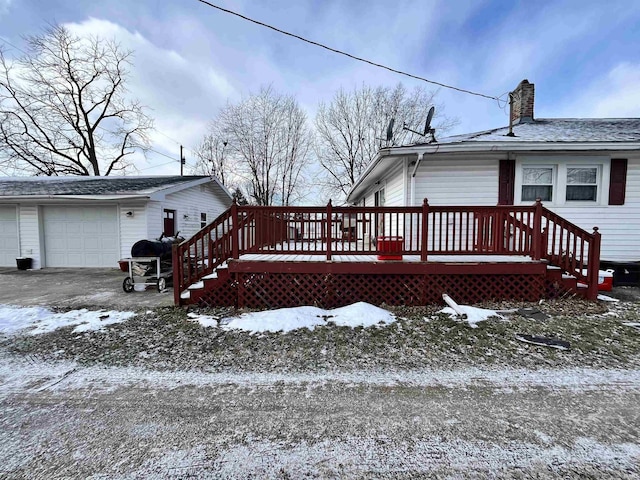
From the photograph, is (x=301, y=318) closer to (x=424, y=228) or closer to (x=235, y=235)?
(x=235, y=235)

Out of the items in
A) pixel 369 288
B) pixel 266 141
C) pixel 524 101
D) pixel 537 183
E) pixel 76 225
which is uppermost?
pixel 266 141

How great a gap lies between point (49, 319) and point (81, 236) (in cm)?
678

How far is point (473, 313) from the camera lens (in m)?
4.29

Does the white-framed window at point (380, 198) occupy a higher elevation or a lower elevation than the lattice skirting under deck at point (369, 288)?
higher

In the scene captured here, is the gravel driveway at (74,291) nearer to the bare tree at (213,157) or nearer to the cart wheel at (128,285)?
the cart wheel at (128,285)

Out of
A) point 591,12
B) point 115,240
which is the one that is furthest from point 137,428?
point 591,12

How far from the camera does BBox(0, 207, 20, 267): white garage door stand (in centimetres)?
1005

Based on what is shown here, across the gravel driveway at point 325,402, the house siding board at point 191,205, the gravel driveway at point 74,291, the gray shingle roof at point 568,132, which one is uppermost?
the gray shingle roof at point 568,132

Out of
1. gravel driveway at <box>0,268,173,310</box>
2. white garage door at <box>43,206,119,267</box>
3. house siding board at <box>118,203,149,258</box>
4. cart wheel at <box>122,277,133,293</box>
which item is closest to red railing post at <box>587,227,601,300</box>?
gravel driveway at <box>0,268,173,310</box>

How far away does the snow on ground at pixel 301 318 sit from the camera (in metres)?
4.08

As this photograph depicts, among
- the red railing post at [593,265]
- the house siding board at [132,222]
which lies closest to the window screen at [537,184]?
the red railing post at [593,265]

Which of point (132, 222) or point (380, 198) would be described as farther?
point (380, 198)

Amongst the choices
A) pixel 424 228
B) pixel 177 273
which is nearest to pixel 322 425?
pixel 424 228

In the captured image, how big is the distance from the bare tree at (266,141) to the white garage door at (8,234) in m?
15.3
